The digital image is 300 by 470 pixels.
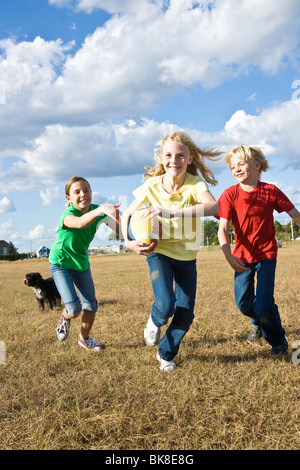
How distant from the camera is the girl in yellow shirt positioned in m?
4.42

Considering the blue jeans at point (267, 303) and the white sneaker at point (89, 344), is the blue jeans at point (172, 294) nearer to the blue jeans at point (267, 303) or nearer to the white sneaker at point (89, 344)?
the blue jeans at point (267, 303)

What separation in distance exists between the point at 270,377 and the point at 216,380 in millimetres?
545

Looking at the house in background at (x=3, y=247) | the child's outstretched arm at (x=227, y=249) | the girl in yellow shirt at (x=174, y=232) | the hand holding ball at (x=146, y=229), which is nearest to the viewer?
the hand holding ball at (x=146, y=229)

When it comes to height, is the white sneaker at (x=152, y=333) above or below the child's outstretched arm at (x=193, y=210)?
below

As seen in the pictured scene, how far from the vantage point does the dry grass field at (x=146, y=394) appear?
3176mm

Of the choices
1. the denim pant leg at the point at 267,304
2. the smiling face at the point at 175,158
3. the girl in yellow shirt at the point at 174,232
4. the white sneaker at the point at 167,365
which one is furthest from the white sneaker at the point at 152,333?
the smiling face at the point at 175,158

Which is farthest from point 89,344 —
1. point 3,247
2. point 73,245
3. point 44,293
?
point 3,247

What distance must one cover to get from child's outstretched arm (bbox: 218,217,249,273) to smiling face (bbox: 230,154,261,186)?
56cm

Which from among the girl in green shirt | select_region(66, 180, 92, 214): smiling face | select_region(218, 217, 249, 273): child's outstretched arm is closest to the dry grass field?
the girl in green shirt

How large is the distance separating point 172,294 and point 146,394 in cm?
109

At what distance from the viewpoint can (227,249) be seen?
5.12 meters

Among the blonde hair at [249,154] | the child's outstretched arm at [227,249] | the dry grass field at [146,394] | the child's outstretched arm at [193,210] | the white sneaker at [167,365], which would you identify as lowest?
the dry grass field at [146,394]

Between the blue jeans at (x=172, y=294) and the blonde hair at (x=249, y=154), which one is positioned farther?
the blonde hair at (x=249, y=154)
